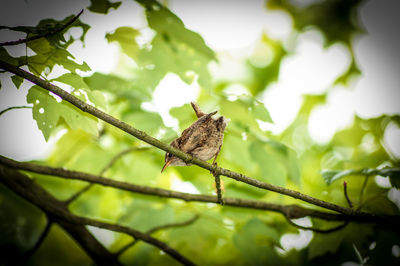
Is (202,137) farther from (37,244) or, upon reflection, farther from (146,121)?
(37,244)

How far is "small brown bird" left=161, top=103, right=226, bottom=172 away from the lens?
5.98 ft

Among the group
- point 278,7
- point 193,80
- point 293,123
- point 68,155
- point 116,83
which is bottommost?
point 293,123

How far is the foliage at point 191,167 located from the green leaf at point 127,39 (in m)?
0.01

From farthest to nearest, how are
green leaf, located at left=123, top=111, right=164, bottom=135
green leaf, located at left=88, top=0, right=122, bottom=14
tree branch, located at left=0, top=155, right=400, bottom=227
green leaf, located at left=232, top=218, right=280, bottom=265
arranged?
green leaf, located at left=232, top=218, right=280, bottom=265
green leaf, located at left=123, top=111, right=164, bottom=135
tree branch, located at left=0, top=155, right=400, bottom=227
green leaf, located at left=88, top=0, right=122, bottom=14

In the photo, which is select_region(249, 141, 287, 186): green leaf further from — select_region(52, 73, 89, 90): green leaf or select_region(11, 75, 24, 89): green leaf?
select_region(11, 75, 24, 89): green leaf

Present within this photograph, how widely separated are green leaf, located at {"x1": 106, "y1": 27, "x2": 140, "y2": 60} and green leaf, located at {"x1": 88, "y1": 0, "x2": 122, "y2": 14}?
0.28 meters

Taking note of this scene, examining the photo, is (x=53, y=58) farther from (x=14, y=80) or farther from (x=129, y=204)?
(x=129, y=204)

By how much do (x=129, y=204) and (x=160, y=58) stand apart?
214 cm

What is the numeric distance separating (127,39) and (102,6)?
0.44 meters

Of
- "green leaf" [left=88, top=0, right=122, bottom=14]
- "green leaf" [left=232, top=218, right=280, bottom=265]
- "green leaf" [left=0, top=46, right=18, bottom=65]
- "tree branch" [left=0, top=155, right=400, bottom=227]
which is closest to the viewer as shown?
"green leaf" [left=0, top=46, right=18, bottom=65]

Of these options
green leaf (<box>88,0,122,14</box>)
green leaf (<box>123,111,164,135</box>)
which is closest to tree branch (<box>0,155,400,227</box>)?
green leaf (<box>123,111,164,135</box>)

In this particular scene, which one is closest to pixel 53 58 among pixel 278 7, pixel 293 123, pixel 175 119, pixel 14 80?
pixel 14 80

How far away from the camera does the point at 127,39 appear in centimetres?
261

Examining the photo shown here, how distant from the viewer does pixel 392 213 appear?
272cm
